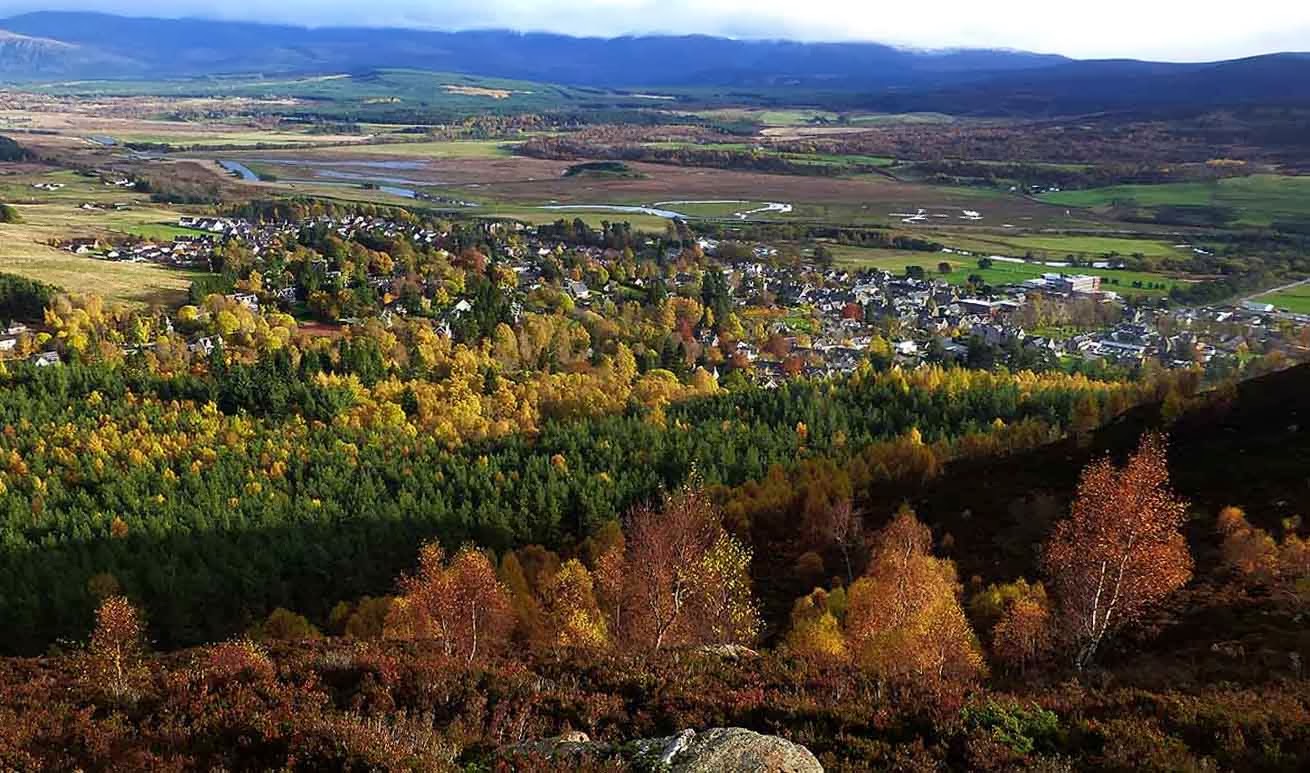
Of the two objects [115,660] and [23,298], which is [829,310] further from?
[115,660]

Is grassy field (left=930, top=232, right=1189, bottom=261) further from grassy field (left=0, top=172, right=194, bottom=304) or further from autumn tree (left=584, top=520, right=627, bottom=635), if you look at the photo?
grassy field (left=0, top=172, right=194, bottom=304)

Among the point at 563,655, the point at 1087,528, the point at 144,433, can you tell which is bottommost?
the point at 144,433

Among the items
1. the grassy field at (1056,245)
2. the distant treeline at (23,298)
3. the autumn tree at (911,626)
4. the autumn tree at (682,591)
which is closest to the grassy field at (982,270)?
the grassy field at (1056,245)

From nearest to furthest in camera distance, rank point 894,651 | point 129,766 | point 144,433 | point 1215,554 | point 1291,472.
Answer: point 129,766 → point 894,651 → point 1215,554 → point 1291,472 → point 144,433

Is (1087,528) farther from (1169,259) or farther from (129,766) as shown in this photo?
(1169,259)

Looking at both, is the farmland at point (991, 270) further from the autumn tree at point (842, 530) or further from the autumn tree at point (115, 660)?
the autumn tree at point (115, 660)

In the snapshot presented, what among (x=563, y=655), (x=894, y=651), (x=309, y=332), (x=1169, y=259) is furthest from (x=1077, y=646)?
(x=1169, y=259)

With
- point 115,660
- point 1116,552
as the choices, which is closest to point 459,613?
point 115,660
